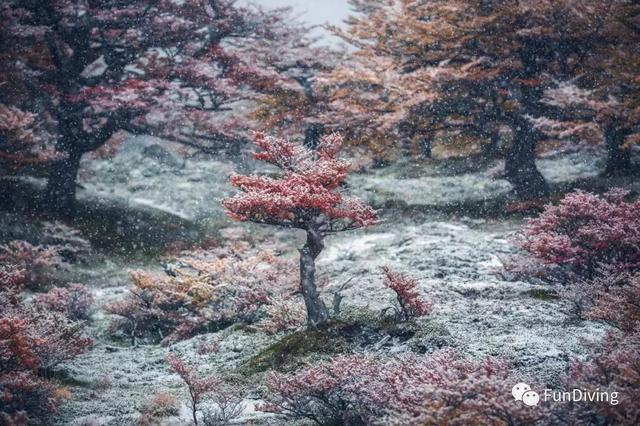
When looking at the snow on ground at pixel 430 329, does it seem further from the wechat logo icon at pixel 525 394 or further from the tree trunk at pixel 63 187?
the tree trunk at pixel 63 187

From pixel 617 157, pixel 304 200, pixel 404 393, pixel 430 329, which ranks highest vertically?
pixel 304 200

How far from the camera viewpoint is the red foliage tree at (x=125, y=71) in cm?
1291

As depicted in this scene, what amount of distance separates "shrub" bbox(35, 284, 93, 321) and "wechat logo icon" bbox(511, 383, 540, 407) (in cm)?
810

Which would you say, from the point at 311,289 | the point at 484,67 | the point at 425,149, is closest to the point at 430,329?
the point at 311,289

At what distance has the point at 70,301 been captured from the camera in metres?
8.94

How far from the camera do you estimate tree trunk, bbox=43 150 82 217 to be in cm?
1420

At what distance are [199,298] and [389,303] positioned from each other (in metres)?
3.76

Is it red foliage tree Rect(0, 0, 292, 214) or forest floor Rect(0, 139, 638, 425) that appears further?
red foliage tree Rect(0, 0, 292, 214)

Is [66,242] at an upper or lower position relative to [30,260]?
lower

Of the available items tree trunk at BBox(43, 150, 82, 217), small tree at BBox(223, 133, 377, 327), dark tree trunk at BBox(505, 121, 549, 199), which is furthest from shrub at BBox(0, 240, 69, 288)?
dark tree trunk at BBox(505, 121, 549, 199)

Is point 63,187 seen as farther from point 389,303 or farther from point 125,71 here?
point 389,303

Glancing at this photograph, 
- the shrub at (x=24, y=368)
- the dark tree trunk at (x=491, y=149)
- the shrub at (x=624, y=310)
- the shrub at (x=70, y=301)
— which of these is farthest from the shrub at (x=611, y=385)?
the dark tree trunk at (x=491, y=149)

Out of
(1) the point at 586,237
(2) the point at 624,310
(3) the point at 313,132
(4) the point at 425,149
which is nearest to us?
(2) the point at 624,310

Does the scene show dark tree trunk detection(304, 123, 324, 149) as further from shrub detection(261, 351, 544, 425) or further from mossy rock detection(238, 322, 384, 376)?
shrub detection(261, 351, 544, 425)
